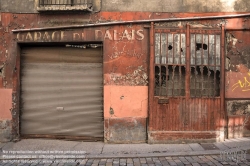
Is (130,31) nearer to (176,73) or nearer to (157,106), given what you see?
(176,73)

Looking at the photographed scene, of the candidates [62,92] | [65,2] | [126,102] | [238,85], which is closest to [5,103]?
[62,92]

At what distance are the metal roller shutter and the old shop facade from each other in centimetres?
5

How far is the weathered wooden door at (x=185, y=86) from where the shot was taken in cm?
736

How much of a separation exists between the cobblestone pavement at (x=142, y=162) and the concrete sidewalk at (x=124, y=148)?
6.9 inches

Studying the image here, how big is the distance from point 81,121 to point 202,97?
3892 millimetres

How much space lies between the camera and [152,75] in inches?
290

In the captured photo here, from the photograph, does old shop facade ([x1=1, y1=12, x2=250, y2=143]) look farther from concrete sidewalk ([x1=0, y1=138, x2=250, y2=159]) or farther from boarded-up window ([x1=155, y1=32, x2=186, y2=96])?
concrete sidewalk ([x1=0, y1=138, x2=250, y2=159])

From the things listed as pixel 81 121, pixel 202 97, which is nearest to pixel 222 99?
pixel 202 97

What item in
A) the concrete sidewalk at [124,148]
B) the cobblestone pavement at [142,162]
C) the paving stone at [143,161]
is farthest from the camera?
the concrete sidewalk at [124,148]

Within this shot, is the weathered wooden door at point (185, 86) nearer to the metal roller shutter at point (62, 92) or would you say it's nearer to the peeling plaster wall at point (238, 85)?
the peeling plaster wall at point (238, 85)

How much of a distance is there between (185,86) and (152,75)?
1.08 m

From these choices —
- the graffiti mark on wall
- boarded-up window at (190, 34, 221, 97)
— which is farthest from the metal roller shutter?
the graffiti mark on wall

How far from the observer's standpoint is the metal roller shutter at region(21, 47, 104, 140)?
778 cm

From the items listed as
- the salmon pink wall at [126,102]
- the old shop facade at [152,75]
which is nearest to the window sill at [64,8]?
the old shop facade at [152,75]
